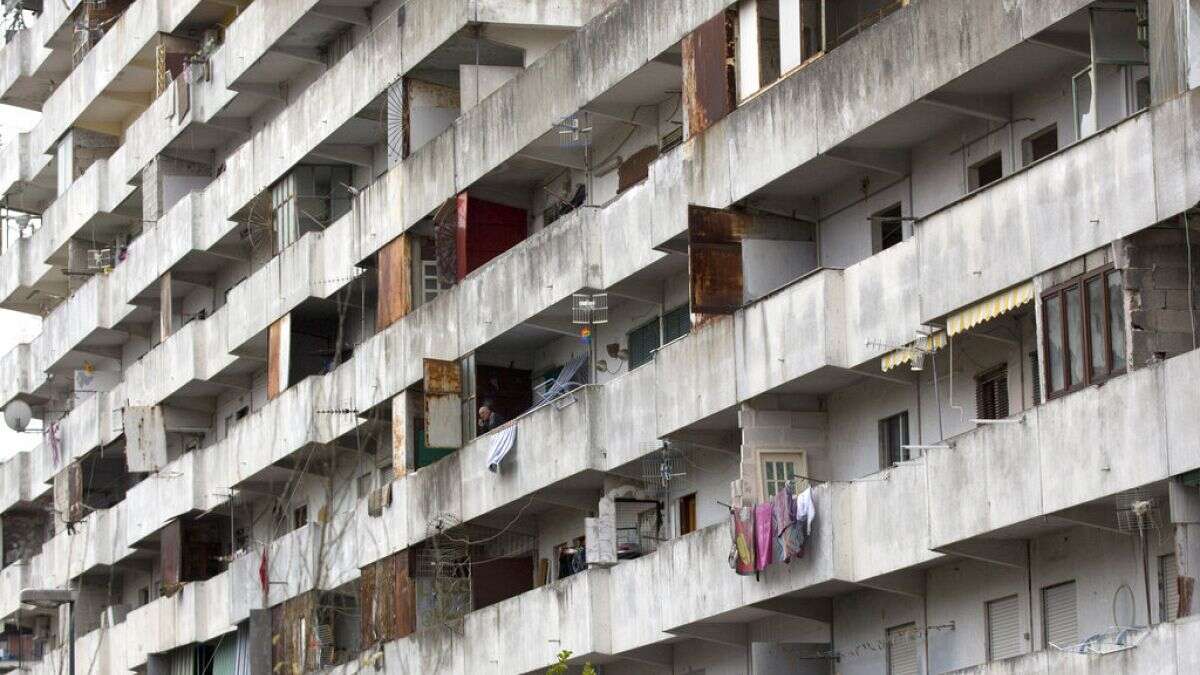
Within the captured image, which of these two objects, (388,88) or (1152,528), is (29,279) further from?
(1152,528)

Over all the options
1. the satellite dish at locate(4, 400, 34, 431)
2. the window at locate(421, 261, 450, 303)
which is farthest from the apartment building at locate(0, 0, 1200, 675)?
the satellite dish at locate(4, 400, 34, 431)

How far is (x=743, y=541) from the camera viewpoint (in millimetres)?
30594

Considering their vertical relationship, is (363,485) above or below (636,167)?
below

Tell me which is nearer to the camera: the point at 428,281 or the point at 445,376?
the point at 445,376

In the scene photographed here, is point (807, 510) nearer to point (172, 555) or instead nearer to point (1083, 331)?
point (1083, 331)

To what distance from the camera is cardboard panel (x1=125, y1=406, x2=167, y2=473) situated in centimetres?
5031

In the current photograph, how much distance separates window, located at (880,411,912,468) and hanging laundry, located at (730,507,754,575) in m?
1.62

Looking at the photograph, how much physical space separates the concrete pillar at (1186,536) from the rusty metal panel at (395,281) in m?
18.0

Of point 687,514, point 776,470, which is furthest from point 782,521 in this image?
point 687,514

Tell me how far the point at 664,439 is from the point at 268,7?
15.3 m

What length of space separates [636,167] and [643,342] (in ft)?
7.61

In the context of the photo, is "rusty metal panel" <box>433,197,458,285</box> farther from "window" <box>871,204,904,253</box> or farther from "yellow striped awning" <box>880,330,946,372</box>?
"yellow striped awning" <box>880,330,946,372</box>

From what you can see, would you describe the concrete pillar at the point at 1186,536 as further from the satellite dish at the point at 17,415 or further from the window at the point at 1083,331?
the satellite dish at the point at 17,415

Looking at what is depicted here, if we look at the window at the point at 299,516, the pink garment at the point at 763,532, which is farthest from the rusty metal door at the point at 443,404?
the pink garment at the point at 763,532
